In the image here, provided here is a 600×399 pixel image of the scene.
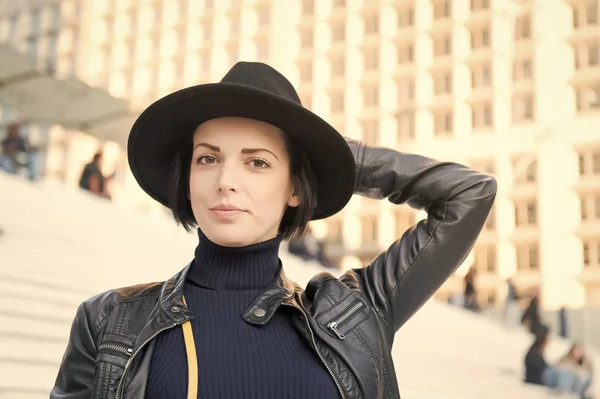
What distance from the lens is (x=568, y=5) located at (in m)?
38.1

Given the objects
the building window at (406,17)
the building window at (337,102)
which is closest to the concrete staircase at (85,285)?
the building window at (337,102)

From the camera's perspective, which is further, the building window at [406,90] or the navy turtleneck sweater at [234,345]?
the building window at [406,90]

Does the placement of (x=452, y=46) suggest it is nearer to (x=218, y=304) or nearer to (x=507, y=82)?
(x=507, y=82)

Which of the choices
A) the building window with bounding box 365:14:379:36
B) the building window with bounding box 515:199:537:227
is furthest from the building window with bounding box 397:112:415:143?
the building window with bounding box 515:199:537:227

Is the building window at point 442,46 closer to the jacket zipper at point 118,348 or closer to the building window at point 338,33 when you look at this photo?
the building window at point 338,33

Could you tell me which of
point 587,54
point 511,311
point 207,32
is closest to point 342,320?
point 511,311

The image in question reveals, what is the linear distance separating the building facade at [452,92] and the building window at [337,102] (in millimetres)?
61

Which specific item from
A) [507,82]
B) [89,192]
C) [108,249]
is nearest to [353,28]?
[507,82]

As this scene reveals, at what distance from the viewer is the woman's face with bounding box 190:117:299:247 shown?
1756 mm

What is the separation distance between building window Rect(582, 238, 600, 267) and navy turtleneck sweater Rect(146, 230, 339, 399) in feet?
118

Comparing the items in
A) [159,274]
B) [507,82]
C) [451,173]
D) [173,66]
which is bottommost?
[159,274]

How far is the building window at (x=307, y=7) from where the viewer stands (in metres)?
45.5

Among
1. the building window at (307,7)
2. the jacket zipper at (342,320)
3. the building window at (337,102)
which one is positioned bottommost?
the jacket zipper at (342,320)

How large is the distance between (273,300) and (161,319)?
272 millimetres
